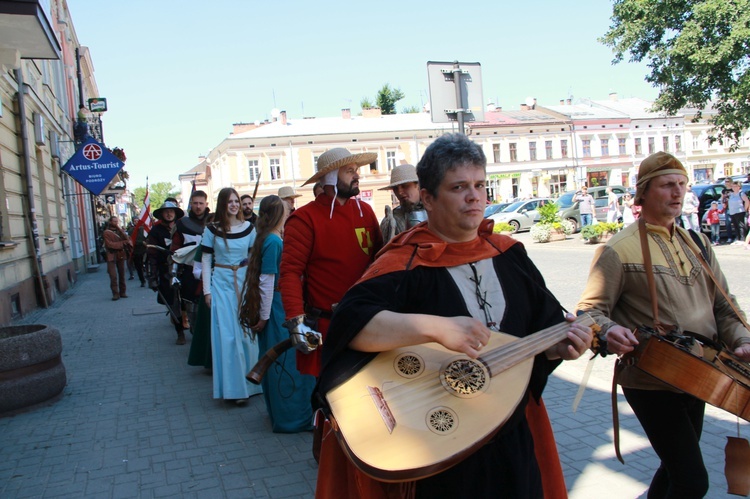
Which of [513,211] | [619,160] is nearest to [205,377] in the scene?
[513,211]

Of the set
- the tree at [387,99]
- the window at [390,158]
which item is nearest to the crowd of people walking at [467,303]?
the window at [390,158]

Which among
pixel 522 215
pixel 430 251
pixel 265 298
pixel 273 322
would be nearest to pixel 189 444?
pixel 273 322

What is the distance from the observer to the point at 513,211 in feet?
108

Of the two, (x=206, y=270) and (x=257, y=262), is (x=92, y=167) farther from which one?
(x=257, y=262)

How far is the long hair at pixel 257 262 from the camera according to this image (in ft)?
18.2

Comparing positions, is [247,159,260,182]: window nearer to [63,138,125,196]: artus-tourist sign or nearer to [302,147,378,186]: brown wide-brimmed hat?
[63,138,125,196]: artus-tourist sign

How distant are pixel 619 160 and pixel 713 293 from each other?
220ft

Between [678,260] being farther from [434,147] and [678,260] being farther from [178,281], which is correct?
[178,281]

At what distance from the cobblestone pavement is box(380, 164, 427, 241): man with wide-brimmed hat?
1833mm

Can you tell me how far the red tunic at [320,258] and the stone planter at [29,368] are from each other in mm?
3522

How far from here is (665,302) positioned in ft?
9.61

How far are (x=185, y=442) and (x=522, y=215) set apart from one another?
29.1m

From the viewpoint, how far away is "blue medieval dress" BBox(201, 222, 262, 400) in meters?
6.16

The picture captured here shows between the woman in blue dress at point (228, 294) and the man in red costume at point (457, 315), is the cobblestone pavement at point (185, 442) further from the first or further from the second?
the man in red costume at point (457, 315)
